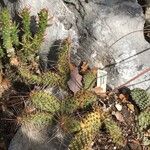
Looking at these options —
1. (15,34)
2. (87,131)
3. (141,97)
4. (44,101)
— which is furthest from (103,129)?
(15,34)

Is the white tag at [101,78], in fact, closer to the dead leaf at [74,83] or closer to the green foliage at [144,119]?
the dead leaf at [74,83]

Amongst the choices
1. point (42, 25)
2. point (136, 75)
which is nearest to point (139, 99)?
point (136, 75)

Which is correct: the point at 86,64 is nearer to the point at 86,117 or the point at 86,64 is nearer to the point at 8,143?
the point at 86,117

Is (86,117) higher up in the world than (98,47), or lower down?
lower down

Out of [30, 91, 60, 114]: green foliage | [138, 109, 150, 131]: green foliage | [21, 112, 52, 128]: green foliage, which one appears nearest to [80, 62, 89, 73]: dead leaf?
[30, 91, 60, 114]: green foliage

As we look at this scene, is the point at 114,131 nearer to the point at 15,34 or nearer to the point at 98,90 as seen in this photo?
the point at 98,90

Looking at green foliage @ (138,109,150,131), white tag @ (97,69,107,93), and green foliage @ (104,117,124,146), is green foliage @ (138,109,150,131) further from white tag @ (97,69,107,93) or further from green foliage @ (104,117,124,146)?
white tag @ (97,69,107,93)
